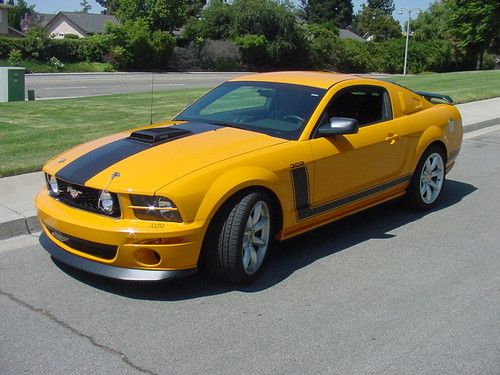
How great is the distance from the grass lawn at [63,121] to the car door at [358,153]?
4016 mm

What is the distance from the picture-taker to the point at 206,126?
17.9ft

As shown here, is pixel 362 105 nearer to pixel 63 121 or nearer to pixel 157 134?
pixel 157 134

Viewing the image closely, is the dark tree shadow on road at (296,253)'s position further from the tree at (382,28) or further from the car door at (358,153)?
the tree at (382,28)

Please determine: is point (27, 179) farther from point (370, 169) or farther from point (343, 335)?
point (343, 335)

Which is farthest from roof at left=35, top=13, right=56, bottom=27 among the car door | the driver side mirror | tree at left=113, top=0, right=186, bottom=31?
the driver side mirror

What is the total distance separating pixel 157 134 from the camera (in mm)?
4977

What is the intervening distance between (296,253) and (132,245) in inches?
68.6

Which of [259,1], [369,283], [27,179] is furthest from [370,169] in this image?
[259,1]

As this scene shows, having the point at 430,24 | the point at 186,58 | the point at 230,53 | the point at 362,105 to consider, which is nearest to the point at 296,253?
the point at 362,105

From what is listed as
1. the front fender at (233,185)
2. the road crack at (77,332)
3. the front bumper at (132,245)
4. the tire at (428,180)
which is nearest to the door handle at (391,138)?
the tire at (428,180)

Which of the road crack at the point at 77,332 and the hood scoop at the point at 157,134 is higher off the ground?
the hood scoop at the point at 157,134

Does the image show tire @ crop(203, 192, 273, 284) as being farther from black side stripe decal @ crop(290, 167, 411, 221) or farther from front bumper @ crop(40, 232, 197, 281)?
black side stripe decal @ crop(290, 167, 411, 221)

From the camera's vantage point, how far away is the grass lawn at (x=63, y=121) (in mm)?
8336

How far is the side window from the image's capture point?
5.61 m
